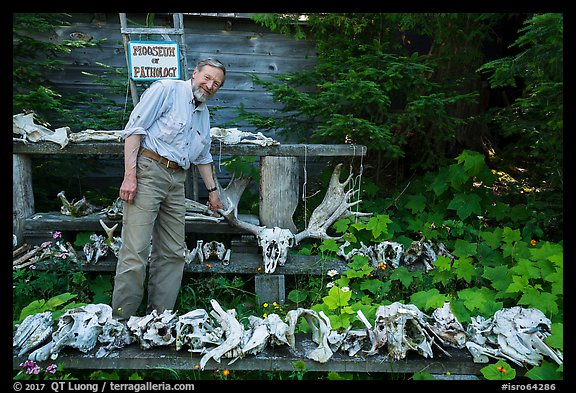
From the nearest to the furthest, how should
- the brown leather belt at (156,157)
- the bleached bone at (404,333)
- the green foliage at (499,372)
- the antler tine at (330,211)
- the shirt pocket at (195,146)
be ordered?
the green foliage at (499,372), the bleached bone at (404,333), the brown leather belt at (156,157), the shirt pocket at (195,146), the antler tine at (330,211)

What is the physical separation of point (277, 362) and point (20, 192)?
11.1 feet

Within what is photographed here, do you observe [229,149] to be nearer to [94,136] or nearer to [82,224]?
[94,136]

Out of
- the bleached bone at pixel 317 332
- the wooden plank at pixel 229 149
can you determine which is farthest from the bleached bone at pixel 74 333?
the wooden plank at pixel 229 149

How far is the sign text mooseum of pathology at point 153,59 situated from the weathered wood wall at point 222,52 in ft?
4.86

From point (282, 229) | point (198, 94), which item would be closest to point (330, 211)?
point (282, 229)

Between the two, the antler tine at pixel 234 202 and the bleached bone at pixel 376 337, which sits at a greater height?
the antler tine at pixel 234 202

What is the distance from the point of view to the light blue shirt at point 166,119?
12.1 feet

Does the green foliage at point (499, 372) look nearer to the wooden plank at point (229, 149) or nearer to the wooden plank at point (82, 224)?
the wooden plank at point (229, 149)

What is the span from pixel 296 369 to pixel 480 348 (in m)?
1.18

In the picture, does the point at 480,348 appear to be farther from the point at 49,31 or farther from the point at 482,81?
the point at 49,31

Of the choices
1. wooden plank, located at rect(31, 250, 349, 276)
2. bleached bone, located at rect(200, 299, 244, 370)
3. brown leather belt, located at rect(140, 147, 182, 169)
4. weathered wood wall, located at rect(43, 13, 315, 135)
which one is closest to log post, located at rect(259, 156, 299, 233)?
wooden plank, located at rect(31, 250, 349, 276)

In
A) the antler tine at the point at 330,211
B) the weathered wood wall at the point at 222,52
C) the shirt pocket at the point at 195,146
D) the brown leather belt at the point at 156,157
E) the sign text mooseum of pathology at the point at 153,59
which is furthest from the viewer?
the weathered wood wall at the point at 222,52
